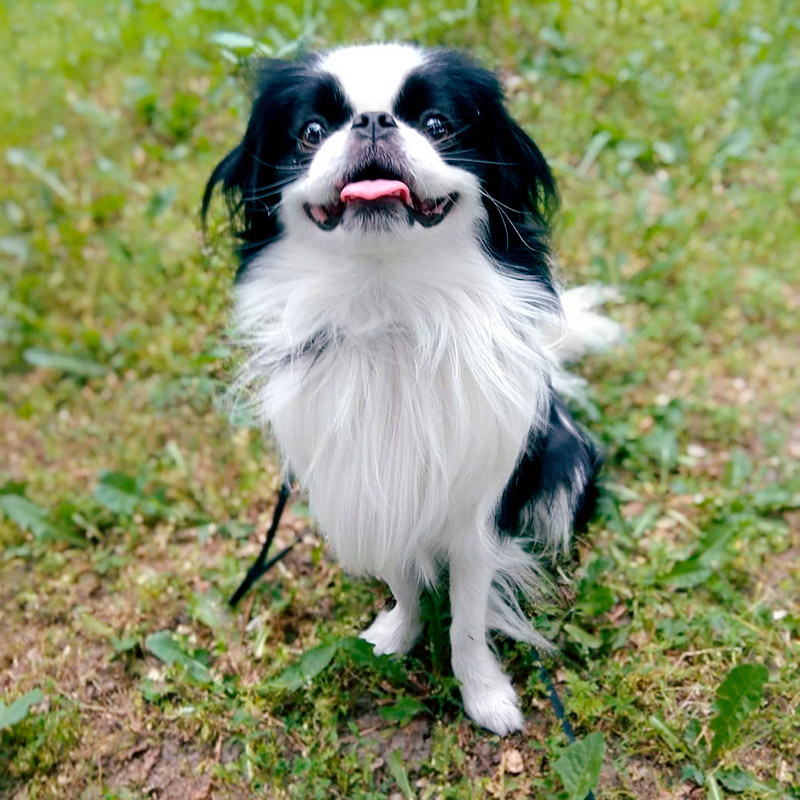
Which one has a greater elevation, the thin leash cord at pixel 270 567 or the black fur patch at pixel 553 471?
the black fur patch at pixel 553 471

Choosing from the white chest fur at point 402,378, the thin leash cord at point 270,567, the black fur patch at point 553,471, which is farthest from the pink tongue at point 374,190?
the thin leash cord at point 270,567

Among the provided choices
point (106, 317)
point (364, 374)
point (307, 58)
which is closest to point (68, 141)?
point (106, 317)

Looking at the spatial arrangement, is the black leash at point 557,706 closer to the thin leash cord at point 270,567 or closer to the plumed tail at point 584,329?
the thin leash cord at point 270,567

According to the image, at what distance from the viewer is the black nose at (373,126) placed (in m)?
1.39

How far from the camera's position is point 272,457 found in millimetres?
2553

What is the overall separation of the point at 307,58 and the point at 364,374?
63cm

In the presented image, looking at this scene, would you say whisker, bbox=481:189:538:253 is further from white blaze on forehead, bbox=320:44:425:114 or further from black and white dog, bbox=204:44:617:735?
white blaze on forehead, bbox=320:44:425:114

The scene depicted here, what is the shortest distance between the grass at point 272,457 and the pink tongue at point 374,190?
681 millimetres

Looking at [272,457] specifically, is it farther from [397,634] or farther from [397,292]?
[397,292]

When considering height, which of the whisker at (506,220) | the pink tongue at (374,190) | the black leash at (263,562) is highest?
the pink tongue at (374,190)

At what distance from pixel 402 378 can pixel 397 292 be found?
0.51 feet

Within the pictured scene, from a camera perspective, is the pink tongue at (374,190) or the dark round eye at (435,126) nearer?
the pink tongue at (374,190)

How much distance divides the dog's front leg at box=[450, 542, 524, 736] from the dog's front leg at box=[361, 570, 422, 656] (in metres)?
0.12

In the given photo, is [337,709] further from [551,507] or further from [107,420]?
[107,420]
